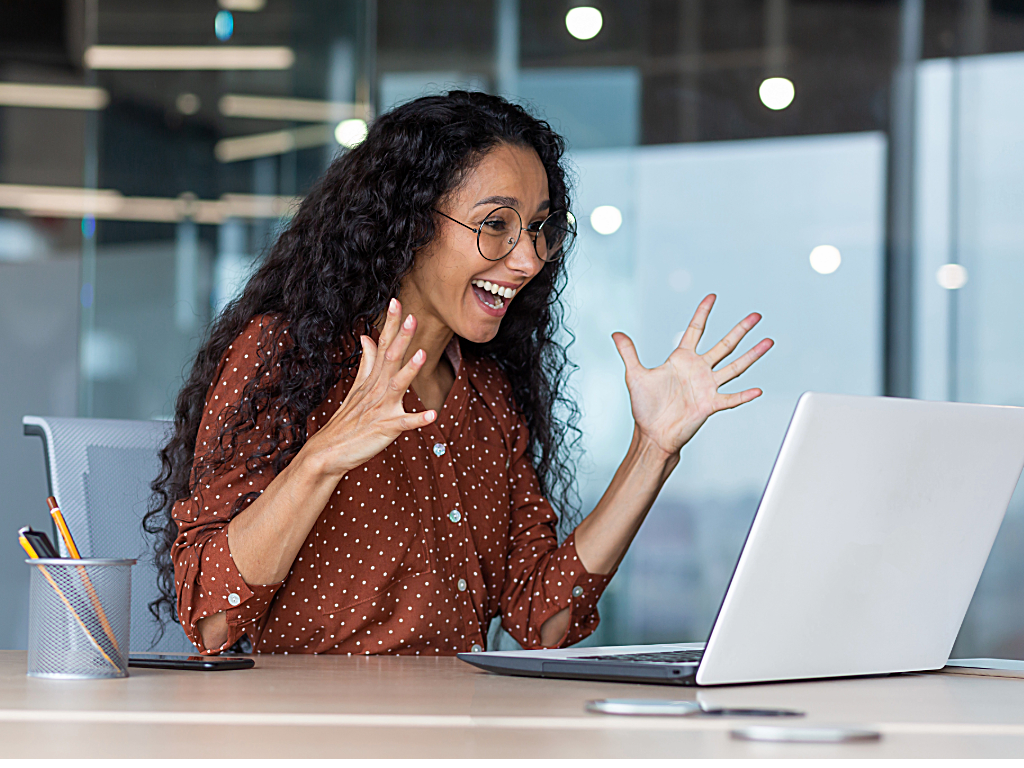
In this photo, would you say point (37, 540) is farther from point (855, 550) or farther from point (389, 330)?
point (855, 550)

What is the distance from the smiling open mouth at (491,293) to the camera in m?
1.55

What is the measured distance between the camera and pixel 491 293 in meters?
1.58

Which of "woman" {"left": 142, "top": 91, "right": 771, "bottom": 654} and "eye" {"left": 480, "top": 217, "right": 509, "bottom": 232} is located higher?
"eye" {"left": 480, "top": 217, "right": 509, "bottom": 232}

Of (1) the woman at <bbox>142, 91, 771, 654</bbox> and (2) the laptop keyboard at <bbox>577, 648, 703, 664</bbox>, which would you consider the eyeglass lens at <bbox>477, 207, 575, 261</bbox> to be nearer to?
(1) the woman at <bbox>142, 91, 771, 654</bbox>

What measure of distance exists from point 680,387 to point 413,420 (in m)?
0.51

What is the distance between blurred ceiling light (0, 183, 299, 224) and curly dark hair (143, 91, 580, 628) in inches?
65.2

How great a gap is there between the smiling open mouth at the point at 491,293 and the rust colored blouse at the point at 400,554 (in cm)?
16

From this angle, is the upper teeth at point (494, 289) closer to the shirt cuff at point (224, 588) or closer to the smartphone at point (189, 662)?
the shirt cuff at point (224, 588)

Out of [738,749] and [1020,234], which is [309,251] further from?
[1020,234]

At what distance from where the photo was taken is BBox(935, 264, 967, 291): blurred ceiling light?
352 cm

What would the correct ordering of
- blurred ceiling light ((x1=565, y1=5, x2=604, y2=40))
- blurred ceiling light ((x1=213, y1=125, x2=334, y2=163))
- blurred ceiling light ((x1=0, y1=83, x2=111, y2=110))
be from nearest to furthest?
blurred ceiling light ((x1=213, y1=125, x2=334, y2=163)) < blurred ceiling light ((x1=565, y1=5, x2=604, y2=40)) < blurred ceiling light ((x1=0, y1=83, x2=111, y2=110))

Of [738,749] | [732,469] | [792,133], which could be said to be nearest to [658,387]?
[738,749]

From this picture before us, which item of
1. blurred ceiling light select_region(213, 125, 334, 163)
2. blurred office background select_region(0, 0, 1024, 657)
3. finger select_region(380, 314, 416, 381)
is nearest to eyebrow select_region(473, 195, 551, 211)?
finger select_region(380, 314, 416, 381)

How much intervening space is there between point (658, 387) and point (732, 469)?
7.09 ft
